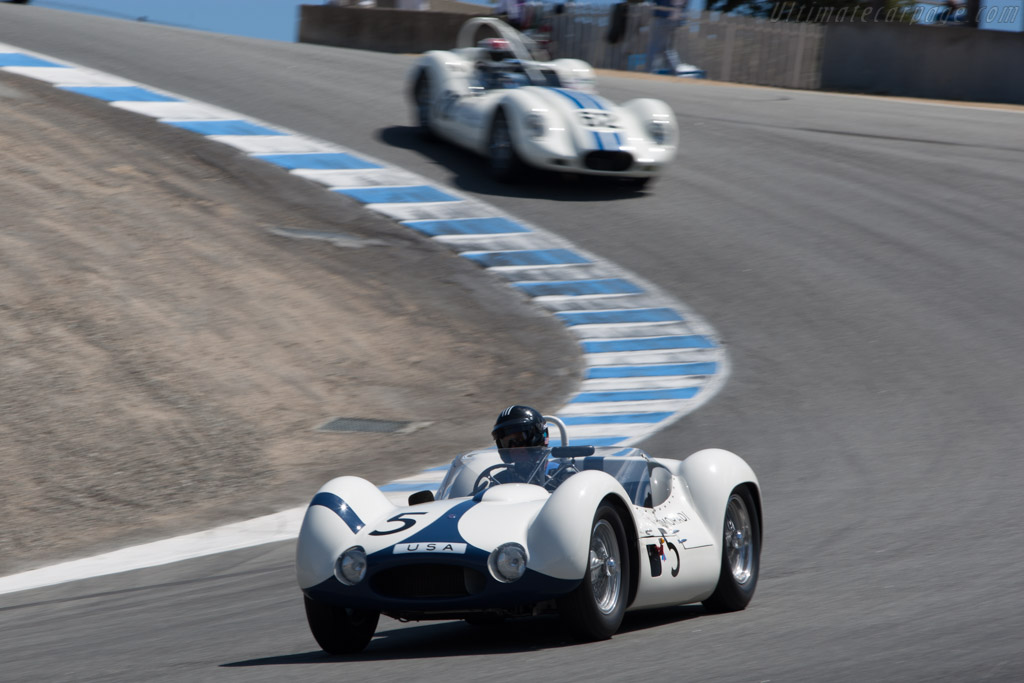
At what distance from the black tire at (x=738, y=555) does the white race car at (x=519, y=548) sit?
0.01m

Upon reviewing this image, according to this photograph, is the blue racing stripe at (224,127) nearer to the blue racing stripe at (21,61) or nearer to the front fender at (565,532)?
the blue racing stripe at (21,61)

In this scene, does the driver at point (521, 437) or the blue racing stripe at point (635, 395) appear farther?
the blue racing stripe at point (635, 395)

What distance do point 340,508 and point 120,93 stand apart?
627 inches

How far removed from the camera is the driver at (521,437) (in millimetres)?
5961

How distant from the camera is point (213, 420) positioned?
1072 centimetres

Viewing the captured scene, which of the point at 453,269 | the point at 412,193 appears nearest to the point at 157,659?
the point at 453,269

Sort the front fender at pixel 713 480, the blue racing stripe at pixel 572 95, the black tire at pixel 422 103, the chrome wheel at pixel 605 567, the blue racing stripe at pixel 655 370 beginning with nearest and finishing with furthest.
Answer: the chrome wheel at pixel 605 567
the front fender at pixel 713 480
the blue racing stripe at pixel 655 370
the blue racing stripe at pixel 572 95
the black tire at pixel 422 103

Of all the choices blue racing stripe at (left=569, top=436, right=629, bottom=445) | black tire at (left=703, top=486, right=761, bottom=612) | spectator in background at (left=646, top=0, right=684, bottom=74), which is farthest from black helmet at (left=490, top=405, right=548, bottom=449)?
spectator in background at (left=646, top=0, right=684, bottom=74)

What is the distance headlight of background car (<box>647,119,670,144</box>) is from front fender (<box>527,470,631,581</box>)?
39.8 ft

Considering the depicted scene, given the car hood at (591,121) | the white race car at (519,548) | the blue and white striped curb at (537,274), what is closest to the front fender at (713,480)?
the white race car at (519,548)

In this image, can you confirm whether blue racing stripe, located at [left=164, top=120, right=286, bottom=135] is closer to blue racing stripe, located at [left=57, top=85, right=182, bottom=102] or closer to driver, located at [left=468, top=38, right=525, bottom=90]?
blue racing stripe, located at [left=57, top=85, right=182, bottom=102]

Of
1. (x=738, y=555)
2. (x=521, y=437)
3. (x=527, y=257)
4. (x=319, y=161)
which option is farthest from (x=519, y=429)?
(x=319, y=161)

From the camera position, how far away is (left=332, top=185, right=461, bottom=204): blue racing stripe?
16.9 meters

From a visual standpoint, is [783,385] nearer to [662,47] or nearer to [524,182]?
[524,182]
